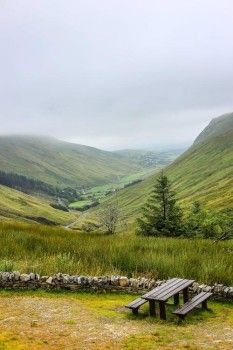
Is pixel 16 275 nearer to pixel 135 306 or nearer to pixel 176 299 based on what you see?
pixel 135 306

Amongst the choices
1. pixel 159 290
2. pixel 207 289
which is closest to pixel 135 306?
pixel 159 290

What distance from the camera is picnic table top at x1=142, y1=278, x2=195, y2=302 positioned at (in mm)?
14078

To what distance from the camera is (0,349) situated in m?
11.3

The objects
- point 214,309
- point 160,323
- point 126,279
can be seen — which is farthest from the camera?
point 126,279

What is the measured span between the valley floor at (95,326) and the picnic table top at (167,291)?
0.75 m

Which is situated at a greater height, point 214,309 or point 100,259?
point 100,259

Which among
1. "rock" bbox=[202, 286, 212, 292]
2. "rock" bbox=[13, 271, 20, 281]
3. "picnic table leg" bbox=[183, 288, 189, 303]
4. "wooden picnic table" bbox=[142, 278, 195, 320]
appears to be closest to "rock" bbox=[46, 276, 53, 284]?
"rock" bbox=[13, 271, 20, 281]

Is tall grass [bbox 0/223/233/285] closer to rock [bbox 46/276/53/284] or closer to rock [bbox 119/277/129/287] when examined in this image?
rock [bbox 46/276/53/284]

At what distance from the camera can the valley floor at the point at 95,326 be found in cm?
1179

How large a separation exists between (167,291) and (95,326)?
2550 mm

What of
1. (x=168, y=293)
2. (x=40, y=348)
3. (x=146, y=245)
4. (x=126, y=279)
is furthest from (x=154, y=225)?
(x=40, y=348)

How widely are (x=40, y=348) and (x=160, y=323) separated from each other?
161 inches

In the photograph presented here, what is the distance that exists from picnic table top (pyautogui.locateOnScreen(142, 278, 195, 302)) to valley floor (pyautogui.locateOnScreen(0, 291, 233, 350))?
2.46 feet

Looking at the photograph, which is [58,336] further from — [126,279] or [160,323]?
[126,279]
